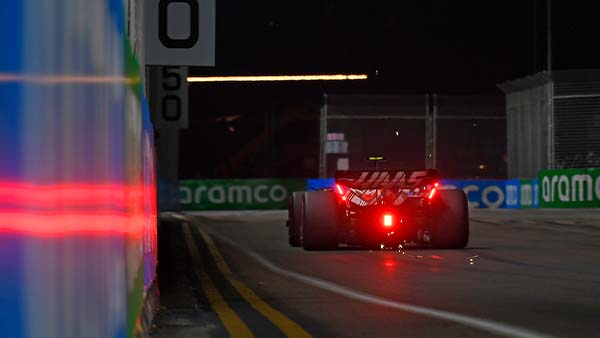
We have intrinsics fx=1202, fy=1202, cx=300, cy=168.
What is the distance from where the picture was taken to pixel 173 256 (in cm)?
1662

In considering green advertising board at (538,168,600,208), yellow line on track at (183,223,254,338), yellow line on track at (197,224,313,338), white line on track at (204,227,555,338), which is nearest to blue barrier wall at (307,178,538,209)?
green advertising board at (538,168,600,208)

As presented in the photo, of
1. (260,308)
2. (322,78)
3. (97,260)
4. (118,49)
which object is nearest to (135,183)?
(118,49)

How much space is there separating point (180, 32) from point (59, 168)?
10275 millimetres

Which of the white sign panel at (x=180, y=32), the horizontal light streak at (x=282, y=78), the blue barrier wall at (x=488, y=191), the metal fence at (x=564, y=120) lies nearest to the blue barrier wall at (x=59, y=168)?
the white sign panel at (x=180, y=32)

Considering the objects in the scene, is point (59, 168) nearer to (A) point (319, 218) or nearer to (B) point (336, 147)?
(A) point (319, 218)

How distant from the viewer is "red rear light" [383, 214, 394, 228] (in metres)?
16.7

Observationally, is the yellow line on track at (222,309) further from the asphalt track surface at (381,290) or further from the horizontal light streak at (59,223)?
the horizontal light streak at (59,223)

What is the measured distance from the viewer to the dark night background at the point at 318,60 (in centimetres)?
5566

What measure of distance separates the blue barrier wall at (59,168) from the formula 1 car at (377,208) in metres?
12.0

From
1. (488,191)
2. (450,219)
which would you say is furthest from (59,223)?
(488,191)

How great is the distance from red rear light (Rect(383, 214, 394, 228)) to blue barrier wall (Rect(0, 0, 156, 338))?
39.8 feet

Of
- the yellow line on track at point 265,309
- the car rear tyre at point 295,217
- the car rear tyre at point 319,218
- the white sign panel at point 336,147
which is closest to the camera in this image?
the yellow line on track at point 265,309

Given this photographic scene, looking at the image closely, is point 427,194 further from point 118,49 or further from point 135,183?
point 118,49

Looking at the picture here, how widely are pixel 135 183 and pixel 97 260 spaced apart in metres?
2.46
